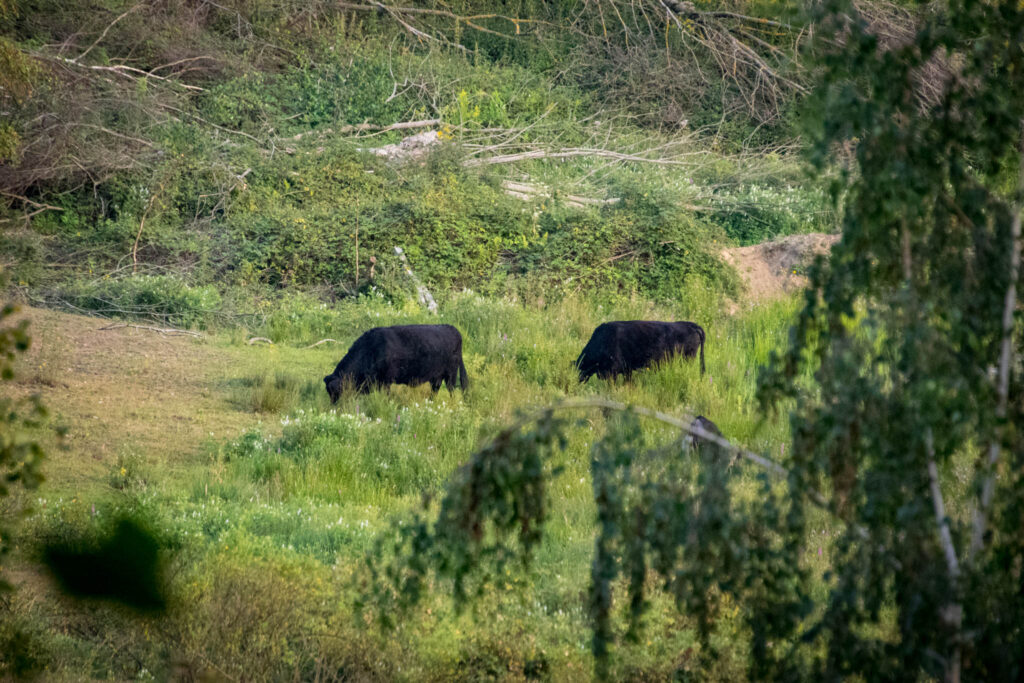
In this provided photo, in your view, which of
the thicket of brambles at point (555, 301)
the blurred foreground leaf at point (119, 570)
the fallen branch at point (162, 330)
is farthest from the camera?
the fallen branch at point (162, 330)

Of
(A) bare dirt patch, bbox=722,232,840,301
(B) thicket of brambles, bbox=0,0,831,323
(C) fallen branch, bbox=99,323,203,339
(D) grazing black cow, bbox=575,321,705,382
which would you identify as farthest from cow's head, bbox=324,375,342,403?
(A) bare dirt patch, bbox=722,232,840,301

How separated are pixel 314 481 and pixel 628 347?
3.40 metres

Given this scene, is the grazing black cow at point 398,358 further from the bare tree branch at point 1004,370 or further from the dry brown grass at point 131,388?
the bare tree branch at point 1004,370

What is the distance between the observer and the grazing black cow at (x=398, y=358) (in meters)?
7.71

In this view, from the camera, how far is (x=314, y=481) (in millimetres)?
6090

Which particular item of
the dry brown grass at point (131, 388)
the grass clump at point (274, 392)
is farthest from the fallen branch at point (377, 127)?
the grass clump at point (274, 392)

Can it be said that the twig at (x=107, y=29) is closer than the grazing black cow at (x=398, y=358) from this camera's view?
No

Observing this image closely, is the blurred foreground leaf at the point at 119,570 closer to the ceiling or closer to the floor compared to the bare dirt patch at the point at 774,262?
closer to the ceiling

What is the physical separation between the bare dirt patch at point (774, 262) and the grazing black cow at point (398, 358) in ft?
16.9

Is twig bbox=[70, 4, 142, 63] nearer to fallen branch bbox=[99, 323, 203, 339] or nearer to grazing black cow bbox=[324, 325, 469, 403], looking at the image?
fallen branch bbox=[99, 323, 203, 339]

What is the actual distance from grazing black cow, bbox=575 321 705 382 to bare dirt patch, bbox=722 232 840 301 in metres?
3.37

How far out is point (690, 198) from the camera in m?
14.1

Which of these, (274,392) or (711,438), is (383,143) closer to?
(274,392)

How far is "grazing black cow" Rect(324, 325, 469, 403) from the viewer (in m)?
7.71
